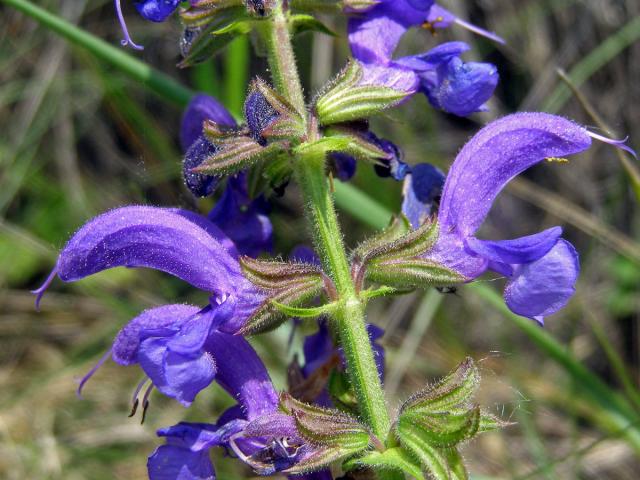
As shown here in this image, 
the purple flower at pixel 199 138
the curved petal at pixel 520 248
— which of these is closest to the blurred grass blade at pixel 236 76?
the purple flower at pixel 199 138

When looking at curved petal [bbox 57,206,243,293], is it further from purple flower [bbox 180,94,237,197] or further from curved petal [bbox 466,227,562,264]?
curved petal [bbox 466,227,562,264]

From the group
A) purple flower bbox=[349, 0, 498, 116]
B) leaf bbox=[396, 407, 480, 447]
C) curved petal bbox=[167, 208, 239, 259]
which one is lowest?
leaf bbox=[396, 407, 480, 447]

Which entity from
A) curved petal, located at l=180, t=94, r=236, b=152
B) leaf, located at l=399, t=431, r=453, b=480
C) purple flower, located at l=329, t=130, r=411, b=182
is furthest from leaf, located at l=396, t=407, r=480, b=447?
curved petal, located at l=180, t=94, r=236, b=152

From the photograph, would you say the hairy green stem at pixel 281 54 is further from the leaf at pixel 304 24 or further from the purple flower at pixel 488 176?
the purple flower at pixel 488 176

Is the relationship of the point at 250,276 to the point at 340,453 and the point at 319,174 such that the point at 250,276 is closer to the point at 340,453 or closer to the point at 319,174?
the point at 319,174

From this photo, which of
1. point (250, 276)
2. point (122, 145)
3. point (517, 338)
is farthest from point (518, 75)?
point (250, 276)

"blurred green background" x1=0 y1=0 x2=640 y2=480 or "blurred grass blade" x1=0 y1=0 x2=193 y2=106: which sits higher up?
"blurred grass blade" x1=0 y1=0 x2=193 y2=106

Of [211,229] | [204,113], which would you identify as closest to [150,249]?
[211,229]

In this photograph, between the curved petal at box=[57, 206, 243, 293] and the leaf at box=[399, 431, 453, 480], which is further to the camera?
the curved petal at box=[57, 206, 243, 293]
